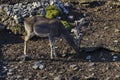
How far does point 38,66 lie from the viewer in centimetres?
1304

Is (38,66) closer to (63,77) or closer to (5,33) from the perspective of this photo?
(63,77)

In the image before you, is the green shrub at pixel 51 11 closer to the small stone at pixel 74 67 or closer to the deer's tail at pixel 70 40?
the deer's tail at pixel 70 40

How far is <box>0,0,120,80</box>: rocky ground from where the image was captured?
12703mm

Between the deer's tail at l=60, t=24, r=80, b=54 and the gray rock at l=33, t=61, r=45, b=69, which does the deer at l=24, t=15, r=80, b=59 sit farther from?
the gray rock at l=33, t=61, r=45, b=69

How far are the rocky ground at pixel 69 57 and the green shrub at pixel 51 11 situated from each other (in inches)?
45.2

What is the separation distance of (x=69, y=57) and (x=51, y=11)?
2.83m

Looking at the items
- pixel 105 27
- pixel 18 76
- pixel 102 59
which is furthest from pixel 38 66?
pixel 105 27

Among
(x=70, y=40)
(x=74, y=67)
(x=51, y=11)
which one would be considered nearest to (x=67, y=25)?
(x=51, y=11)

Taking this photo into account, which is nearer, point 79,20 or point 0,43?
point 0,43

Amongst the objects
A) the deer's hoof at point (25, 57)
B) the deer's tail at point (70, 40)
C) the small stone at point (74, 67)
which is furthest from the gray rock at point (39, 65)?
the deer's tail at point (70, 40)

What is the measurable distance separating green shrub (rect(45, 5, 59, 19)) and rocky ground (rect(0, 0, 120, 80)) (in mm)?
1149

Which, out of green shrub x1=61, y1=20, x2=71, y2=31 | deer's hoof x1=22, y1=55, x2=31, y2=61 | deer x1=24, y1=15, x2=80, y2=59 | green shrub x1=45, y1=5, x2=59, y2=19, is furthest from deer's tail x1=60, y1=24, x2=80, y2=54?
green shrub x1=45, y1=5, x2=59, y2=19

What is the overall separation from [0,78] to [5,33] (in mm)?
2793

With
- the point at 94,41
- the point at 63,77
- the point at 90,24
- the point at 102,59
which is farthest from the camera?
the point at 90,24
